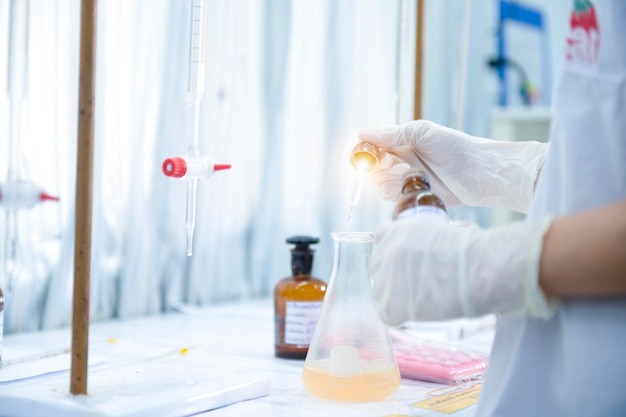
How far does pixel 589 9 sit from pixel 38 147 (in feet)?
3.66

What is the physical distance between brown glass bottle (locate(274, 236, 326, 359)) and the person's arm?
608 millimetres

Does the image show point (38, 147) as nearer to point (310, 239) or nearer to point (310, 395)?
point (310, 239)

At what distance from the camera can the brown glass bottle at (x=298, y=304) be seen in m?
1.34

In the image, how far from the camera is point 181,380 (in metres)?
1.08

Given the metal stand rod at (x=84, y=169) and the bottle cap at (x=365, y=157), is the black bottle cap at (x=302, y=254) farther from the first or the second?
the metal stand rod at (x=84, y=169)

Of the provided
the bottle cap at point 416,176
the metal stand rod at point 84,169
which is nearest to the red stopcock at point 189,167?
the metal stand rod at point 84,169

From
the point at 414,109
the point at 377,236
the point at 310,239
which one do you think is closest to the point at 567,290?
the point at 377,236

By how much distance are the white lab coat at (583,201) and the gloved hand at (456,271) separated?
7 centimetres

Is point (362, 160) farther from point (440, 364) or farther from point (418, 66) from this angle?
point (418, 66)

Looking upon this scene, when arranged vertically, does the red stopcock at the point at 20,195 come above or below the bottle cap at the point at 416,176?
below

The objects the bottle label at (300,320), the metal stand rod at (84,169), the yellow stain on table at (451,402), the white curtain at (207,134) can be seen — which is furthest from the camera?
the white curtain at (207,134)

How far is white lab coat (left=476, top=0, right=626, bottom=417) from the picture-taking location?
0.83 metres

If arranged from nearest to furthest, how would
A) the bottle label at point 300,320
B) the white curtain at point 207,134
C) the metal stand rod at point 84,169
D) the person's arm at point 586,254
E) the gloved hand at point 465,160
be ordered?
the person's arm at point 586,254
the metal stand rod at point 84,169
the gloved hand at point 465,160
the bottle label at point 300,320
the white curtain at point 207,134

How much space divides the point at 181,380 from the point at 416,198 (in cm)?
42
